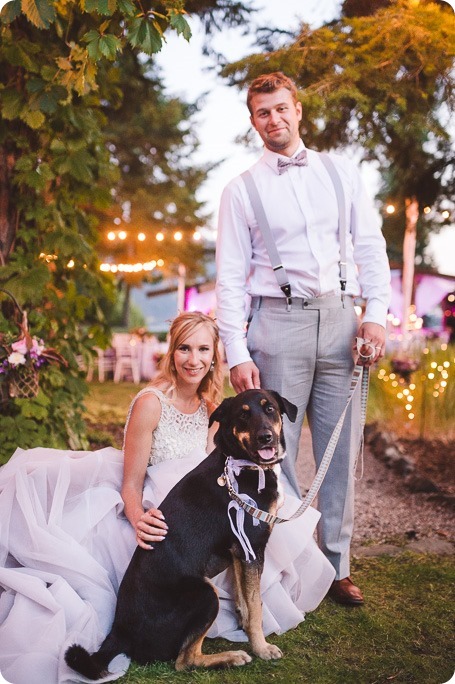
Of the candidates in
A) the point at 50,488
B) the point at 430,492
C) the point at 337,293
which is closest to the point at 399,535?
the point at 430,492

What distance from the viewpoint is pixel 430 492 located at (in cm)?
509

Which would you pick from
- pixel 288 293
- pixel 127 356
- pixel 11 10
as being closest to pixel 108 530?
pixel 288 293

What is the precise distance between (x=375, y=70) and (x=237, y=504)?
3.43 meters

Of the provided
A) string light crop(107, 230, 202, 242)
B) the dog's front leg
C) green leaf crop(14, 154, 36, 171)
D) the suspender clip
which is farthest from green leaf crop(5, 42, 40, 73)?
string light crop(107, 230, 202, 242)

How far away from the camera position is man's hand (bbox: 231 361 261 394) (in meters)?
2.79

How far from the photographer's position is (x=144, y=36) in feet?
8.71

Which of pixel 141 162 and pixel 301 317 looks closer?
pixel 301 317

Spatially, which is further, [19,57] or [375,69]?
[375,69]

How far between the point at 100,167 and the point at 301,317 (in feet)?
7.92

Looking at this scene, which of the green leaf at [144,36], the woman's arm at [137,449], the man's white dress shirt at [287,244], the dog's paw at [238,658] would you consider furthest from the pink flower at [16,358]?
the dog's paw at [238,658]

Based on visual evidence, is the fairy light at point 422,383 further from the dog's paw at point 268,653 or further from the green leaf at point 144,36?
the green leaf at point 144,36

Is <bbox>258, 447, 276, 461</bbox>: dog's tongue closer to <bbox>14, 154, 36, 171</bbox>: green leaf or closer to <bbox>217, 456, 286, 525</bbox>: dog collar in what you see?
<bbox>217, 456, 286, 525</bbox>: dog collar

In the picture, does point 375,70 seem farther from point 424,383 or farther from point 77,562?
point 77,562

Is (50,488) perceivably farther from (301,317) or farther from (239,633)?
(301,317)
